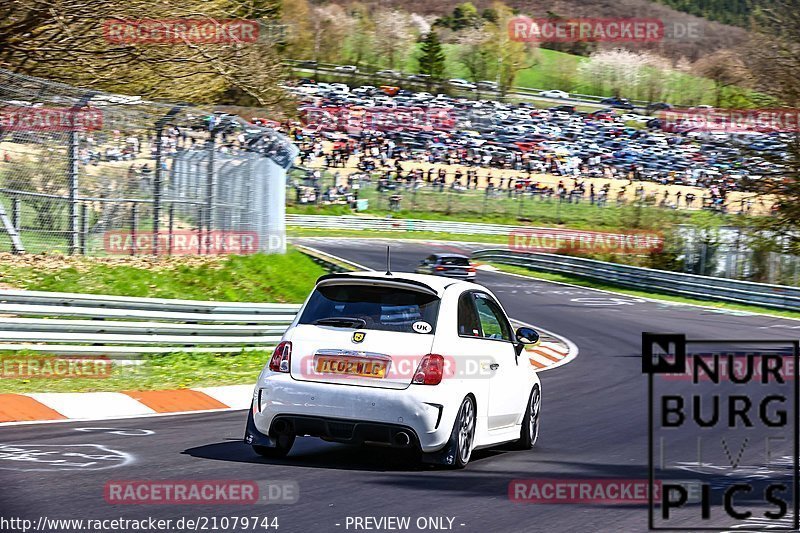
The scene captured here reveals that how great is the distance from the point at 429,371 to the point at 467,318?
94 cm

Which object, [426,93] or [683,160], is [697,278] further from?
[426,93]

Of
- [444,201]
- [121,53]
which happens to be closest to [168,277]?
[121,53]

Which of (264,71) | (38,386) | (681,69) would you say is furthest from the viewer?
(681,69)

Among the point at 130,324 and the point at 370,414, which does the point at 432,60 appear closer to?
the point at 130,324

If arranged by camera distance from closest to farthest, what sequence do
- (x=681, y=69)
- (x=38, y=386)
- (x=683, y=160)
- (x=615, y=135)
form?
(x=38, y=386) < (x=683, y=160) < (x=615, y=135) < (x=681, y=69)

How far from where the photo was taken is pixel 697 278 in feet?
117

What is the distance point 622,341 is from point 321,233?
34.7m

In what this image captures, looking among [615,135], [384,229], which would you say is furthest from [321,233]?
[615,135]

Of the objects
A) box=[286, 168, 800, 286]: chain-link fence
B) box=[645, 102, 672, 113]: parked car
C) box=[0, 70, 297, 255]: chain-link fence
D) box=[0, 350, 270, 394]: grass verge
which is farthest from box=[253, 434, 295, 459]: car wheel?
box=[645, 102, 672, 113]: parked car

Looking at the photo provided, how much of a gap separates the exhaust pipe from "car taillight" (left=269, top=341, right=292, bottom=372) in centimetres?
97

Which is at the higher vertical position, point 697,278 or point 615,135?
point 615,135

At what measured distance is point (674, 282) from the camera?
3644cm

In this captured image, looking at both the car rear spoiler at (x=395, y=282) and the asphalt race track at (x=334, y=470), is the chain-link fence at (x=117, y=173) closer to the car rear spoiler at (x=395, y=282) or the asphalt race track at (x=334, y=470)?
the asphalt race track at (x=334, y=470)

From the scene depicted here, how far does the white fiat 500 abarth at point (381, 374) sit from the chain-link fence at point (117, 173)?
8.76 meters
